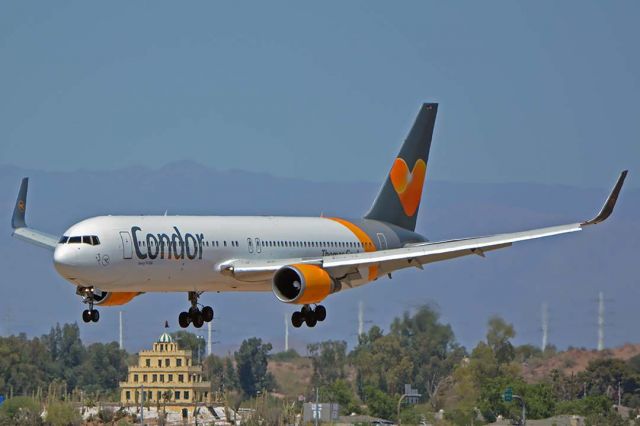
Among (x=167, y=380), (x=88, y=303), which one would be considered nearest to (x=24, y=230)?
(x=88, y=303)

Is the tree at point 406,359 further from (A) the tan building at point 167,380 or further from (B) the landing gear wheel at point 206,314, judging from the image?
(B) the landing gear wheel at point 206,314

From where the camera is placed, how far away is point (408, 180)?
99.3 m

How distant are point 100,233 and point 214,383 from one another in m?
104

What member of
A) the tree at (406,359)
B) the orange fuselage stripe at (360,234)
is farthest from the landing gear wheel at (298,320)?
the tree at (406,359)

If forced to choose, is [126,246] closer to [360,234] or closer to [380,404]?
[360,234]

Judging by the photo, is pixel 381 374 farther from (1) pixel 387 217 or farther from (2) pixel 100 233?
(2) pixel 100 233

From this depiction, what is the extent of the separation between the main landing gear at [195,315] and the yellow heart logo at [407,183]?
53.4 ft

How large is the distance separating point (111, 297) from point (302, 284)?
934 cm

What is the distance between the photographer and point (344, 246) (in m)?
91.6

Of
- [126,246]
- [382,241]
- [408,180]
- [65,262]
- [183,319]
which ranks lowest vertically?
[183,319]

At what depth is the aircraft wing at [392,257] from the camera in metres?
84.1

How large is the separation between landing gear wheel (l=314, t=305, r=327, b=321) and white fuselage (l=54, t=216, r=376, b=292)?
107 inches

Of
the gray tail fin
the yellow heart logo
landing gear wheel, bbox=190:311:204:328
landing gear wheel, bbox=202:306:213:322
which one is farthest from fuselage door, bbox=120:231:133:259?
the yellow heart logo

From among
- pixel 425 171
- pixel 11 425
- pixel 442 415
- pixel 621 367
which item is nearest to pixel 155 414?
pixel 11 425
